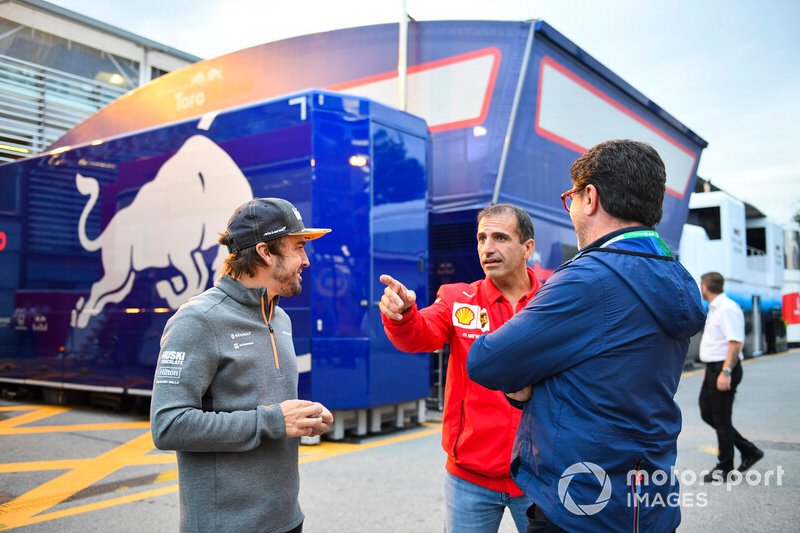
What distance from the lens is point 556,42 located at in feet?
27.9

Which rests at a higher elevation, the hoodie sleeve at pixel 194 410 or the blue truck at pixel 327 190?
the blue truck at pixel 327 190

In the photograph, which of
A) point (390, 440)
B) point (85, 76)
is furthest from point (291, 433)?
point (85, 76)

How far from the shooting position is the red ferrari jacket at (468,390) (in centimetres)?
234

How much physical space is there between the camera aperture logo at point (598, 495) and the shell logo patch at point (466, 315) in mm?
1102

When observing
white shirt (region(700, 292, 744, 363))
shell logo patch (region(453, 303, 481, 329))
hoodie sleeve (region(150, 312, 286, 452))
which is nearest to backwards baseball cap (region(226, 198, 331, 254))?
hoodie sleeve (region(150, 312, 286, 452))

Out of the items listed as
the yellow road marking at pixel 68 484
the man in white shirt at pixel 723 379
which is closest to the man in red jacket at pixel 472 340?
the yellow road marking at pixel 68 484

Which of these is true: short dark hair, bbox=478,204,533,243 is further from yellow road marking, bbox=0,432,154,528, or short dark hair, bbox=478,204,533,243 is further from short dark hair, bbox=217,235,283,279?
yellow road marking, bbox=0,432,154,528

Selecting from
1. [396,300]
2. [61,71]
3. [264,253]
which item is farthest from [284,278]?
Answer: [61,71]

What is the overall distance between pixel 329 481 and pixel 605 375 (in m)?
4.09

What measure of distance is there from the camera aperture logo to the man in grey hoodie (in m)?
0.81

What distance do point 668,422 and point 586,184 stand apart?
666 mm

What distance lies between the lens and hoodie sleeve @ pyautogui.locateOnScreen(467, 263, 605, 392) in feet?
5.00

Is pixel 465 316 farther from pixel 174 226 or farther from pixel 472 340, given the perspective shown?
pixel 174 226

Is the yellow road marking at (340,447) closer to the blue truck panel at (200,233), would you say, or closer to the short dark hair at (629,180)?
the blue truck panel at (200,233)
